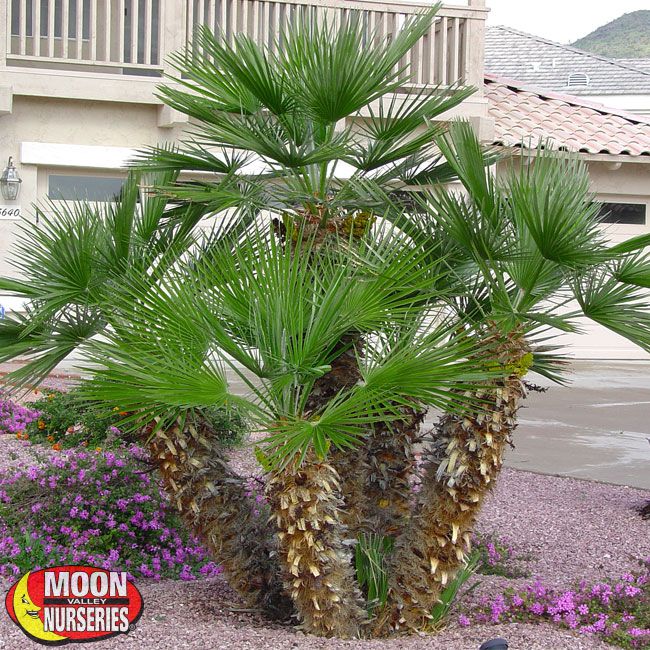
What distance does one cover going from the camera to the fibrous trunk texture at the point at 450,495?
401 centimetres

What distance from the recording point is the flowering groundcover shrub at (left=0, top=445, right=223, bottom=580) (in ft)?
16.3

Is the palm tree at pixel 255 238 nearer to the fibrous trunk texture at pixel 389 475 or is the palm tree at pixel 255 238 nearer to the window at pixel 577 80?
the fibrous trunk texture at pixel 389 475

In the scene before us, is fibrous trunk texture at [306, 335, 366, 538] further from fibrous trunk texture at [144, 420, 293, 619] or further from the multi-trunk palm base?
fibrous trunk texture at [144, 420, 293, 619]

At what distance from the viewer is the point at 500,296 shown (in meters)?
3.99

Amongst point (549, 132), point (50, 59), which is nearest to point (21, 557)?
point (50, 59)

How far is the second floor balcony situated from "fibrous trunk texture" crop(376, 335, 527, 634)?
362 inches

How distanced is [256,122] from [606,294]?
161 cm

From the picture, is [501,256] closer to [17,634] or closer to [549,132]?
[17,634]

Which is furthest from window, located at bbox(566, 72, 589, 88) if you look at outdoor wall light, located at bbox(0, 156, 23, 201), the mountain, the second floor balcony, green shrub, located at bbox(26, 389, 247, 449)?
the mountain

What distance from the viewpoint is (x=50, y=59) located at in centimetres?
1259

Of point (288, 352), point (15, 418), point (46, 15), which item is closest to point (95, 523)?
point (288, 352)

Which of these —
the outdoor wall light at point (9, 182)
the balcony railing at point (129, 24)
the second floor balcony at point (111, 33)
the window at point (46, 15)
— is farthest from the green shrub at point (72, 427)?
the window at point (46, 15)

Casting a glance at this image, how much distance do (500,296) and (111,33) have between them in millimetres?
10460

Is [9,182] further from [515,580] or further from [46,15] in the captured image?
[515,580]
